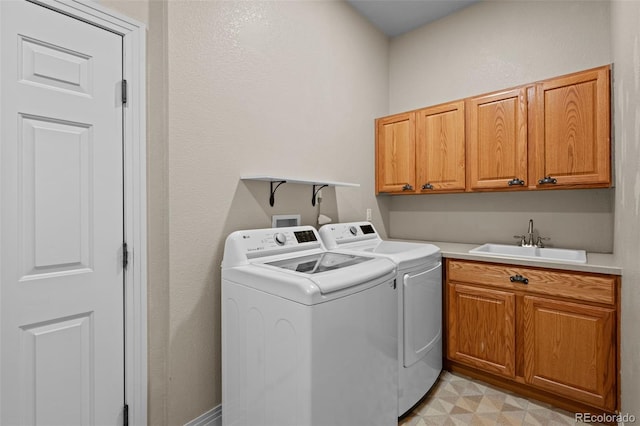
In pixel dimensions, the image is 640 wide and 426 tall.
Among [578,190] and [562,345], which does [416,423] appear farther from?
[578,190]

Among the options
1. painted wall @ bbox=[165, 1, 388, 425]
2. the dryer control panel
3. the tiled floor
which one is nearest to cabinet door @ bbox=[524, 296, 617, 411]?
the tiled floor

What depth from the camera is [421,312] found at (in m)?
1.99

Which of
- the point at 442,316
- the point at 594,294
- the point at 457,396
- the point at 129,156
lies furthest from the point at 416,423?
the point at 129,156

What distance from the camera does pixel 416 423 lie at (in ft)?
5.97

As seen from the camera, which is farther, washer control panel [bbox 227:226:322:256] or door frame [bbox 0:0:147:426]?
washer control panel [bbox 227:226:322:256]

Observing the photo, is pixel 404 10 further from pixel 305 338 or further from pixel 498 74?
pixel 305 338

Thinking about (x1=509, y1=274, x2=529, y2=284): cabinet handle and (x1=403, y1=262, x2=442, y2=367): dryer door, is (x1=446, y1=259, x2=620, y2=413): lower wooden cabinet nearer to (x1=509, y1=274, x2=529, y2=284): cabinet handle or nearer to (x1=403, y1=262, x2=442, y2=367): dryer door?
(x1=509, y1=274, x2=529, y2=284): cabinet handle

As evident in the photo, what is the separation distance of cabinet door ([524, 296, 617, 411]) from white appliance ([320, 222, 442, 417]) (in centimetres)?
55

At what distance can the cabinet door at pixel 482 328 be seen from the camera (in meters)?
2.05

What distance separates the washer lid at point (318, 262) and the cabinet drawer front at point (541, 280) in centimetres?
89

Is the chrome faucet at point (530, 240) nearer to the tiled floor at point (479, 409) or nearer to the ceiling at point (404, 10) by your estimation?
the tiled floor at point (479, 409)

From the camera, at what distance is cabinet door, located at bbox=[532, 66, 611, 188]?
1.96 m

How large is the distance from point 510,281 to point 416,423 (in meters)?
1.05

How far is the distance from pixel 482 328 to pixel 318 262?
4.20ft
